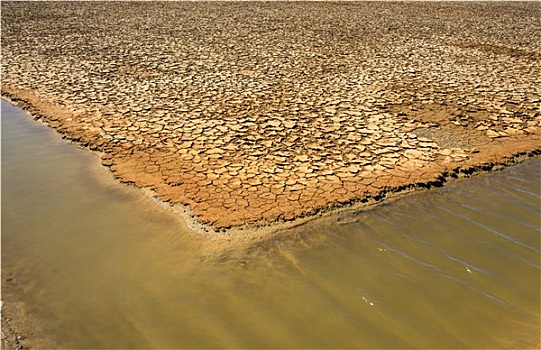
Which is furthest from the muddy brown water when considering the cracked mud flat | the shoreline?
the cracked mud flat

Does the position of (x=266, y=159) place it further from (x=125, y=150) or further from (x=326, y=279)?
(x=326, y=279)

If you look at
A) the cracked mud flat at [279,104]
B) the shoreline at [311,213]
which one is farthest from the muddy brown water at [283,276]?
the cracked mud flat at [279,104]

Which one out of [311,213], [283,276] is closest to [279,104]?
[311,213]

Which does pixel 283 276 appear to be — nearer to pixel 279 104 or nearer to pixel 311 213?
pixel 311 213

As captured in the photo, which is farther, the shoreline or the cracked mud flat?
the cracked mud flat

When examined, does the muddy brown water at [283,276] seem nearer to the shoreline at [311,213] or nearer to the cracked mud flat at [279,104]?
the shoreline at [311,213]

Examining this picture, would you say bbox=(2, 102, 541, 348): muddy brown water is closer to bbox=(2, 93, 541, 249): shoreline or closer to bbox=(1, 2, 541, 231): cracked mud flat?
bbox=(2, 93, 541, 249): shoreline

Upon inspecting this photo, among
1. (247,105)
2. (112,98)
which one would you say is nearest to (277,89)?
(247,105)
